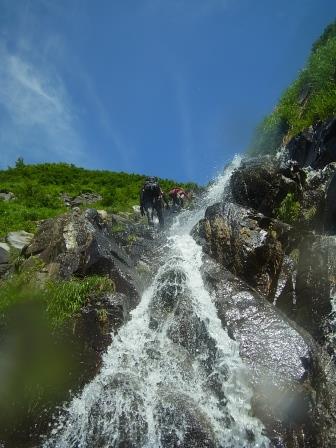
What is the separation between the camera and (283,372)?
9.52 m

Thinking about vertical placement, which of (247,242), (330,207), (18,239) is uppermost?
(330,207)

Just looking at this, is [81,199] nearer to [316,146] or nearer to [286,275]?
[316,146]

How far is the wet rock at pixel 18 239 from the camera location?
1759cm

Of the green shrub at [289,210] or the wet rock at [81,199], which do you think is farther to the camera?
Answer: the wet rock at [81,199]

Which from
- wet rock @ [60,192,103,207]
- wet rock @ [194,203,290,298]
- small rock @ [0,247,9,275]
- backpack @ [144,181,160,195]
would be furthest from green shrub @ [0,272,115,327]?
wet rock @ [60,192,103,207]

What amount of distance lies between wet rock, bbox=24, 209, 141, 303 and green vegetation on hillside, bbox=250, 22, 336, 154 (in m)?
11.3

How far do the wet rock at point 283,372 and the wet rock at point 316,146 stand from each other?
7.89 metres

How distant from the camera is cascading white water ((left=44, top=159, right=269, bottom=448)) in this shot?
8.97 metres

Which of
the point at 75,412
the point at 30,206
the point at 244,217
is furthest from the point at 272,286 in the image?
the point at 30,206

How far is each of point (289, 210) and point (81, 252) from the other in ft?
25.5

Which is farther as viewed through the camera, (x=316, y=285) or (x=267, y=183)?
(x=267, y=183)

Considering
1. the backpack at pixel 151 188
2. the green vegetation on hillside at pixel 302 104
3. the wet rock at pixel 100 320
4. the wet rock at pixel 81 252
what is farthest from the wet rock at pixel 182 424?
the green vegetation on hillside at pixel 302 104

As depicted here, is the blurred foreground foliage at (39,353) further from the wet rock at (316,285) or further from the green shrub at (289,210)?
the green shrub at (289,210)

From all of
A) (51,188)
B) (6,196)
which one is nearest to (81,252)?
(6,196)
